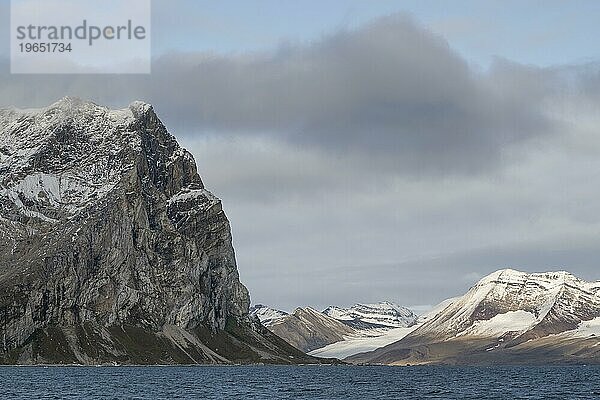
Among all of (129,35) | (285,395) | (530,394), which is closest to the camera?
(129,35)

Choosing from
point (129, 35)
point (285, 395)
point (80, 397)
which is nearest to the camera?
point (129, 35)

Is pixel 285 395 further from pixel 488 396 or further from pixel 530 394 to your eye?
pixel 530 394

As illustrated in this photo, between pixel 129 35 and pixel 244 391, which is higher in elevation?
pixel 129 35

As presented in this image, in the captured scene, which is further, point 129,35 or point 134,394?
point 134,394

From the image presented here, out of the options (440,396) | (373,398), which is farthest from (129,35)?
(440,396)

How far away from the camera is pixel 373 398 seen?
171250mm

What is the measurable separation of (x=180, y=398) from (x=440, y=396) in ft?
165

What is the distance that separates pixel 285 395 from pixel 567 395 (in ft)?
182

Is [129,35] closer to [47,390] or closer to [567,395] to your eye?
[47,390]

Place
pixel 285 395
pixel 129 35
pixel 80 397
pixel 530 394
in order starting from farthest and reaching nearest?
pixel 530 394 → pixel 285 395 → pixel 80 397 → pixel 129 35

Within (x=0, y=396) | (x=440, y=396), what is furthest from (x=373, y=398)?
(x=0, y=396)

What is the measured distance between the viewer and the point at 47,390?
18912 centimetres

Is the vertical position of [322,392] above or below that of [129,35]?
below

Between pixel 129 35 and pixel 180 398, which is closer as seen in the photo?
pixel 129 35
